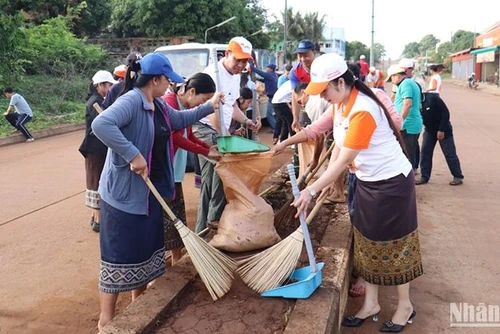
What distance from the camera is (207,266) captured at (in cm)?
284

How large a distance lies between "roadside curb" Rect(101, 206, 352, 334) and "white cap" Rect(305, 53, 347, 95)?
1170mm

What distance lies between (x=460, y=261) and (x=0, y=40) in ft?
42.0

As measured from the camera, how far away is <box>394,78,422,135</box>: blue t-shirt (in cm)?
Answer: 586

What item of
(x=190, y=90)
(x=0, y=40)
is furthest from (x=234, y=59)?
(x=0, y=40)

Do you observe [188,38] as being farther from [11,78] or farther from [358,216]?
[358,216]

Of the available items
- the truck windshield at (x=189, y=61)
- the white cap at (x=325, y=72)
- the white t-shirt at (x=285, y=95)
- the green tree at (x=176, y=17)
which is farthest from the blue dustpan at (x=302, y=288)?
the green tree at (x=176, y=17)

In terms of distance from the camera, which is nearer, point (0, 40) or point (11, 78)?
point (0, 40)

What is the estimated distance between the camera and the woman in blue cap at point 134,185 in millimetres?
2580

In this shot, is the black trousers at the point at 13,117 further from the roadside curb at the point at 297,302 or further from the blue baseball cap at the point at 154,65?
the blue baseball cap at the point at 154,65

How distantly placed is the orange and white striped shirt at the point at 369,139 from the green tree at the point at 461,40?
63.2 metres

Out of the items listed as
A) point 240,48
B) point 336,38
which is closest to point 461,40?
point 336,38

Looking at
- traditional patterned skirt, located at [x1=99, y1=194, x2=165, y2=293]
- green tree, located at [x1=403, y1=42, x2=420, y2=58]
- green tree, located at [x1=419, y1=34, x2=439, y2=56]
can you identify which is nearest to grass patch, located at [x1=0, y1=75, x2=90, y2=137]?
traditional patterned skirt, located at [x1=99, y1=194, x2=165, y2=293]

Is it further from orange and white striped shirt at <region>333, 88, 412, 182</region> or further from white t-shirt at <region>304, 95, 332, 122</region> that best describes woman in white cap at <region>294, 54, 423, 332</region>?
white t-shirt at <region>304, 95, 332, 122</region>

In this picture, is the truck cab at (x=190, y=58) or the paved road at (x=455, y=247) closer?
the paved road at (x=455, y=247)
